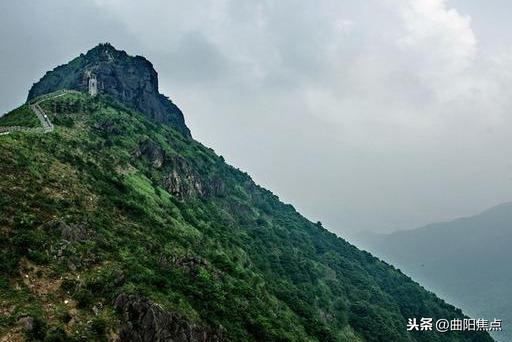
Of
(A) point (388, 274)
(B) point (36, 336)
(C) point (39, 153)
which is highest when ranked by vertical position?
(A) point (388, 274)

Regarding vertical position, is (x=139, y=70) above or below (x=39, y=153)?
above

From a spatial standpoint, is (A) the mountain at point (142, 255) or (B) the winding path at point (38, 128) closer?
(A) the mountain at point (142, 255)

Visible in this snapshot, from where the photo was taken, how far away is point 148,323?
121 ft

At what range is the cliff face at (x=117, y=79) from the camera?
519ft

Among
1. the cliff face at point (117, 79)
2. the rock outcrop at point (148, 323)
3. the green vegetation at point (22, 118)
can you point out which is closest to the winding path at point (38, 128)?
the green vegetation at point (22, 118)

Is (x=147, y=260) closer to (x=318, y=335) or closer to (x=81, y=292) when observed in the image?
(x=81, y=292)

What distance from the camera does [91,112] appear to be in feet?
354

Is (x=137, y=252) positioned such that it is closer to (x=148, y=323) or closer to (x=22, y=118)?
(x=148, y=323)

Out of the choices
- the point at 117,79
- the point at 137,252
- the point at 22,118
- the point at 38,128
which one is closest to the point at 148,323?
the point at 137,252

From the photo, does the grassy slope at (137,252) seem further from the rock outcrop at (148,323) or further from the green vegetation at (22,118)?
the green vegetation at (22,118)

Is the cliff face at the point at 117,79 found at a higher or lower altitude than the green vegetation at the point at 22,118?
higher

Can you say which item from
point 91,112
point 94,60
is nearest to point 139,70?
point 94,60

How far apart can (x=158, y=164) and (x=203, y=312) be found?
60287mm

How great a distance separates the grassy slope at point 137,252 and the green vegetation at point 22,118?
472 centimetres
